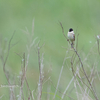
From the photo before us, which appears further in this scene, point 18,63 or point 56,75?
point 18,63

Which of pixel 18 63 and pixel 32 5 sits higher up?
pixel 32 5

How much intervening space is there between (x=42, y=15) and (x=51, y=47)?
4179 mm

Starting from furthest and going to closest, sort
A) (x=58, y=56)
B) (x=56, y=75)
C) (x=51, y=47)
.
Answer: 1. (x=51, y=47)
2. (x=58, y=56)
3. (x=56, y=75)

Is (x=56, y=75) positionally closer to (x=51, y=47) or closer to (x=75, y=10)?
(x=51, y=47)


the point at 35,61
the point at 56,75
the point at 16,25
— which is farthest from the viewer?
the point at 16,25

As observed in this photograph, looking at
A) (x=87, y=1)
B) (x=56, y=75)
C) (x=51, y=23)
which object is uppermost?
(x=87, y=1)

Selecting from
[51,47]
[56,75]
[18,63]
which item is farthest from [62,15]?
[56,75]

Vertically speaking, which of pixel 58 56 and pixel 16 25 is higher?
pixel 16 25

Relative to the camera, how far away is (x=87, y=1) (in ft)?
48.4

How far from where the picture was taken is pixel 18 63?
28.8 ft

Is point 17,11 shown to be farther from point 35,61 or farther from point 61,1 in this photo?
point 35,61

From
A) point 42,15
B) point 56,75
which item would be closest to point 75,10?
point 42,15

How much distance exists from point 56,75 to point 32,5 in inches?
317

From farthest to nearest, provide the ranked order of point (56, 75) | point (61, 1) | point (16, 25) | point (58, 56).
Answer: point (61, 1)
point (16, 25)
point (58, 56)
point (56, 75)
